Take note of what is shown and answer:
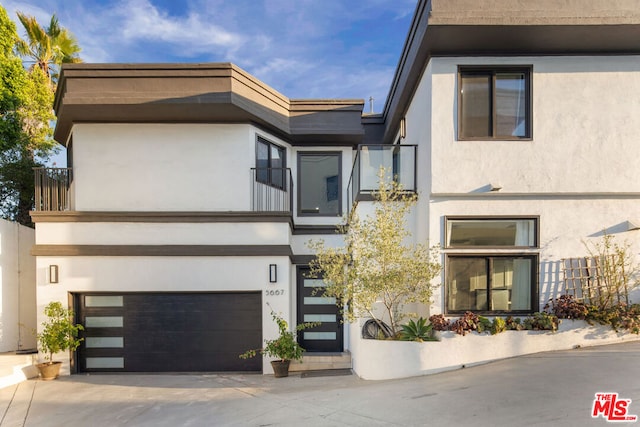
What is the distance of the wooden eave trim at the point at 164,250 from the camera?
30.0 feet

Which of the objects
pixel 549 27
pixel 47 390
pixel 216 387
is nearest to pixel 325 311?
pixel 216 387

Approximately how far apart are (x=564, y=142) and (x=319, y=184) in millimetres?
5968

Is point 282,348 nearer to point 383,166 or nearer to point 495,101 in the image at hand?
point 383,166

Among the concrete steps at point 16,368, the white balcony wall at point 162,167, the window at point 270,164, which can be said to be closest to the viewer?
the concrete steps at point 16,368

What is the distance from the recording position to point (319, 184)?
1146 cm

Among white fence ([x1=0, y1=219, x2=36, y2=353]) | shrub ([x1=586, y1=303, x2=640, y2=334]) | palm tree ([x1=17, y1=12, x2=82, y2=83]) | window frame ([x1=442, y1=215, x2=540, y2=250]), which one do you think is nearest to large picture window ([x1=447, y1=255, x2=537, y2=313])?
window frame ([x1=442, y1=215, x2=540, y2=250])

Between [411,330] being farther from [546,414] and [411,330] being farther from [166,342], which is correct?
[166,342]

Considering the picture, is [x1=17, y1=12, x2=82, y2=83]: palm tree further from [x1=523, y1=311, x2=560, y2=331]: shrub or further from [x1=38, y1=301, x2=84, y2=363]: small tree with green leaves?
[x1=523, y1=311, x2=560, y2=331]: shrub

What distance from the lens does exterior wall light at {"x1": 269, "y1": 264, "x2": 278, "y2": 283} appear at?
9195 millimetres

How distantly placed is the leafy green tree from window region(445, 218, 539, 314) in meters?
13.0

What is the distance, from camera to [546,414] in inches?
185

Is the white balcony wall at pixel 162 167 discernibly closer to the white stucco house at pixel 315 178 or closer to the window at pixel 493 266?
the white stucco house at pixel 315 178

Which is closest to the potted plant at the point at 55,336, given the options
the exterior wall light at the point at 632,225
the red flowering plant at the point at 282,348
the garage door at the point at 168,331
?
the garage door at the point at 168,331

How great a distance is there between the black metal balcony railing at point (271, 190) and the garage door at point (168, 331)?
226 centimetres
